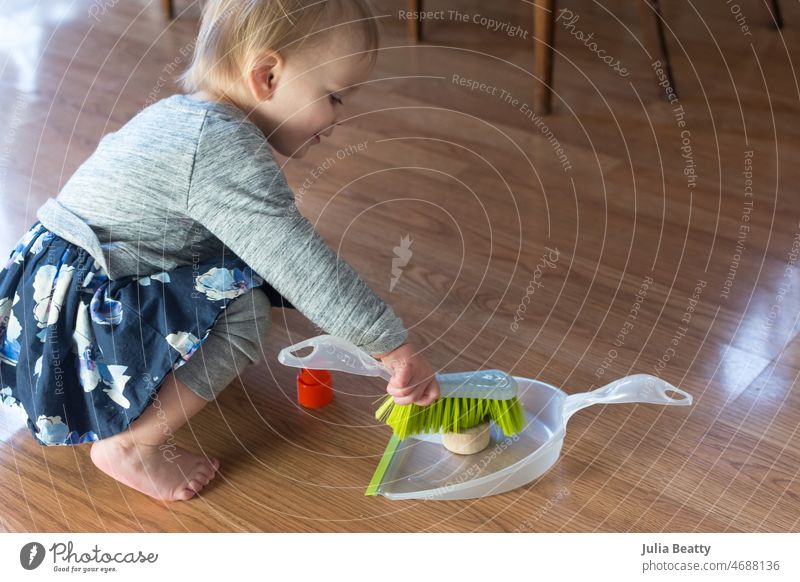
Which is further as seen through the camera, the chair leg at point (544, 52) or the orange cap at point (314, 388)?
the chair leg at point (544, 52)

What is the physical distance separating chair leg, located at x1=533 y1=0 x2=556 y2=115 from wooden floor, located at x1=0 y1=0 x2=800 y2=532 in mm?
29

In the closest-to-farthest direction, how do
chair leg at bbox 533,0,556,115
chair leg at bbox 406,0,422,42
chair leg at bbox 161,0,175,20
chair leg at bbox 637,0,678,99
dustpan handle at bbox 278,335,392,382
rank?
dustpan handle at bbox 278,335,392,382
chair leg at bbox 533,0,556,115
chair leg at bbox 637,0,678,99
chair leg at bbox 406,0,422,42
chair leg at bbox 161,0,175,20

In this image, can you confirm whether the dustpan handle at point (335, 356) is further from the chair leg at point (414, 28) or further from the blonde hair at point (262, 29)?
the chair leg at point (414, 28)

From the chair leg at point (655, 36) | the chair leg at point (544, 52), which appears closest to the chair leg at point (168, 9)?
the chair leg at point (544, 52)

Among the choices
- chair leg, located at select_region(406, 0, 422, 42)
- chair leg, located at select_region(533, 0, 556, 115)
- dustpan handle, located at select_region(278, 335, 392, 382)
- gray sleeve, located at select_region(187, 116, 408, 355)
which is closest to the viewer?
gray sleeve, located at select_region(187, 116, 408, 355)

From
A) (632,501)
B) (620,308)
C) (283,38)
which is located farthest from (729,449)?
(283,38)

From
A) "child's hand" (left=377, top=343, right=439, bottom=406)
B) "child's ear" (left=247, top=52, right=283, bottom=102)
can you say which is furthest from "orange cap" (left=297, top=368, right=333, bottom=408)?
"child's ear" (left=247, top=52, right=283, bottom=102)

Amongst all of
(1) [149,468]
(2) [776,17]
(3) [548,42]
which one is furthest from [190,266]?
(2) [776,17]

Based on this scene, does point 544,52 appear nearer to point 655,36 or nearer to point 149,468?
point 655,36

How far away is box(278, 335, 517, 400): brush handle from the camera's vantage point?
805mm

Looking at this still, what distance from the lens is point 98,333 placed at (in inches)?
30.6

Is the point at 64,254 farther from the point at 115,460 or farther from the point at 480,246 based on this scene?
the point at 480,246

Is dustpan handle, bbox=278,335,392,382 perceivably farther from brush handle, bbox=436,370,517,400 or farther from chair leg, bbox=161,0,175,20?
chair leg, bbox=161,0,175,20

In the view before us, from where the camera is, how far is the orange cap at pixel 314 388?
Result: 2.92 ft
